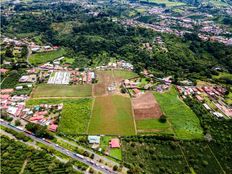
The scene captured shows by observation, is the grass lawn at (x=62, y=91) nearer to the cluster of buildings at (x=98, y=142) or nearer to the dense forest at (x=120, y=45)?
the dense forest at (x=120, y=45)

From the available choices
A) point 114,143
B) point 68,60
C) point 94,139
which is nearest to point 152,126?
point 114,143

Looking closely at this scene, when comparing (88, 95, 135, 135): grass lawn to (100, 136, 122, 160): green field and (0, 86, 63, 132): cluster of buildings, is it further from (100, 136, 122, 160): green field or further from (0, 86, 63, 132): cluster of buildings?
(0, 86, 63, 132): cluster of buildings

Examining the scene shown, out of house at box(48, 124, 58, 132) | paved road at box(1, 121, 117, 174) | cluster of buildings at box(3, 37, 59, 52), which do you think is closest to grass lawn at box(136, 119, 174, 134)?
paved road at box(1, 121, 117, 174)

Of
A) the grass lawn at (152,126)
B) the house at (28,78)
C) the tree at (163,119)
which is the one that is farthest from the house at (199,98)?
the house at (28,78)

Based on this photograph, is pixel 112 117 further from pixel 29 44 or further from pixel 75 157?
pixel 29 44

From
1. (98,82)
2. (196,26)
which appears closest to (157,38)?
(196,26)

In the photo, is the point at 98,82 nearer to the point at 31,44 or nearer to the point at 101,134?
the point at 101,134
